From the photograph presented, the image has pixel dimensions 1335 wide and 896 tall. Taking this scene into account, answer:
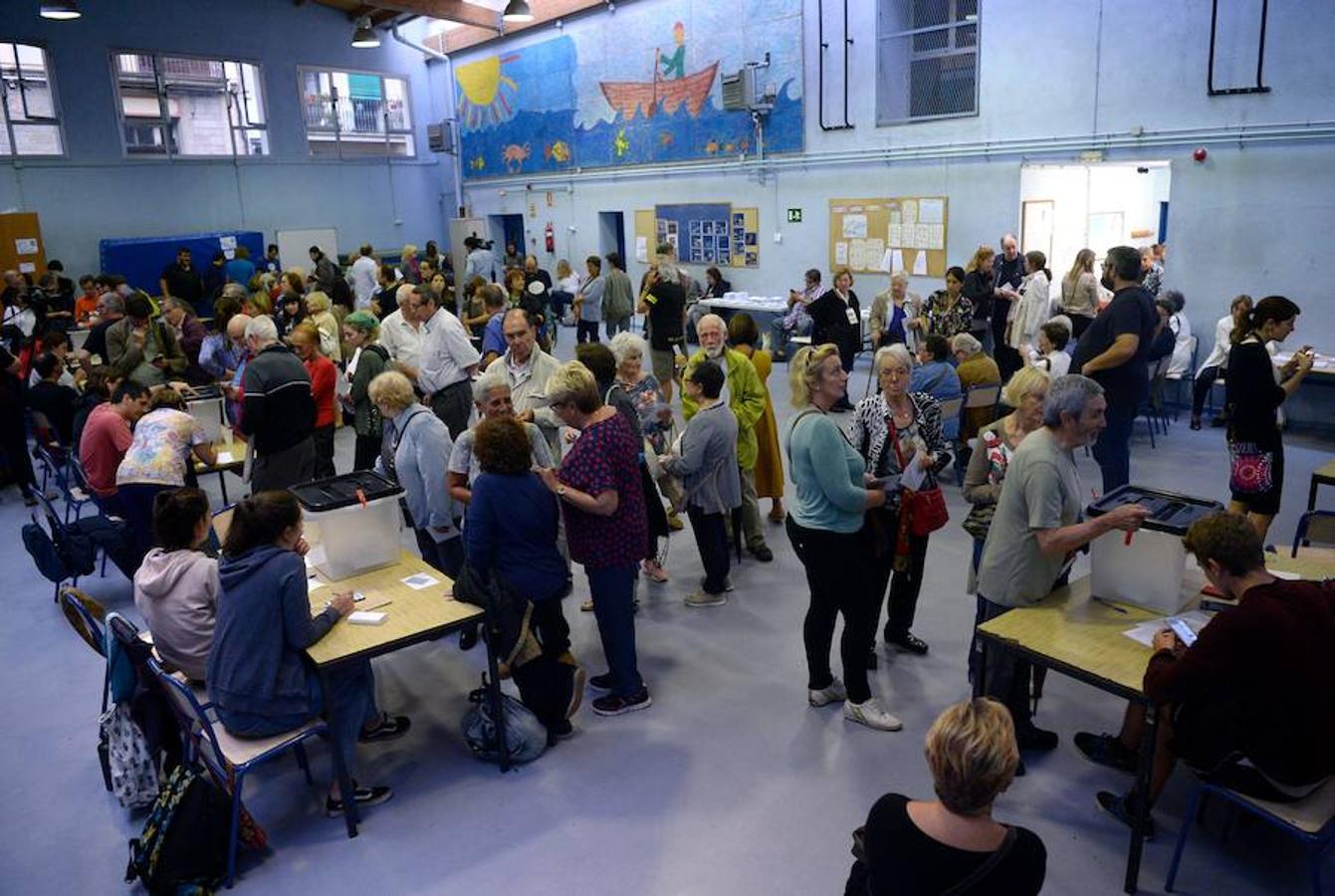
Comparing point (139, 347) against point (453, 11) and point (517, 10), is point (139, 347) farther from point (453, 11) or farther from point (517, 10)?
point (453, 11)

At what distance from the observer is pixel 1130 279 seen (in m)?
5.12

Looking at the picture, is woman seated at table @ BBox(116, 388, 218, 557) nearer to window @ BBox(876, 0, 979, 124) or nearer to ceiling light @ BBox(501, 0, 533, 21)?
window @ BBox(876, 0, 979, 124)

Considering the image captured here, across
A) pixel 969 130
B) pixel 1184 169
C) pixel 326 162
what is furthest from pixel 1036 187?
pixel 326 162

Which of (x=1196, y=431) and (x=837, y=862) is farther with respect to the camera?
(x=1196, y=431)

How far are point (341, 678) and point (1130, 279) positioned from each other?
4512 millimetres

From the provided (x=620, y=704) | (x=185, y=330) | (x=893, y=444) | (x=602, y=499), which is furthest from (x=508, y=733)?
(x=185, y=330)

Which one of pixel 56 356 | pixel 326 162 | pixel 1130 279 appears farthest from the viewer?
pixel 326 162

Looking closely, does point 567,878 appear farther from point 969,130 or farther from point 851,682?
point 969,130

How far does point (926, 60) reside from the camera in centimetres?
1032

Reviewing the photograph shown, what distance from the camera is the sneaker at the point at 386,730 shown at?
12.5ft

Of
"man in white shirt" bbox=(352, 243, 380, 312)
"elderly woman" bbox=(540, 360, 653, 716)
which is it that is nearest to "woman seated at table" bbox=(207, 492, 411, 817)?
"elderly woman" bbox=(540, 360, 653, 716)

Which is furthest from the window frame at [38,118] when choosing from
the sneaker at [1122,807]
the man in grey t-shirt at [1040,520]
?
the sneaker at [1122,807]

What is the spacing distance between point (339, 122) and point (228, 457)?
1348 cm

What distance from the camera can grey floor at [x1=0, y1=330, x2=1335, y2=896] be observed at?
9.78 feet
